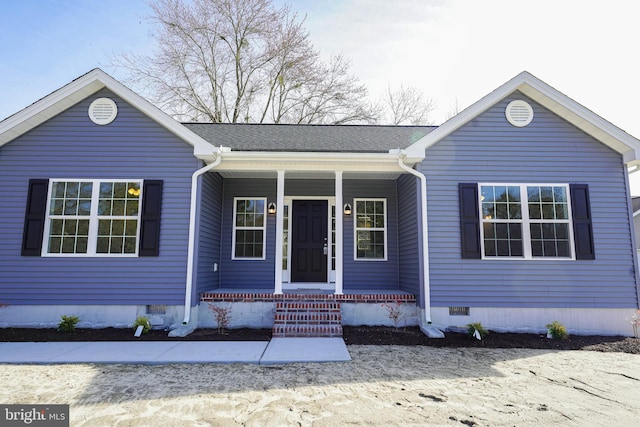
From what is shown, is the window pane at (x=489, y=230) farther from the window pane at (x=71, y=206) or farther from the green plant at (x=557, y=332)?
the window pane at (x=71, y=206)

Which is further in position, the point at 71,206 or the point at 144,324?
the point at 71,206

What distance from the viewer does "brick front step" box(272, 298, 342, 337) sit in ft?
19.3

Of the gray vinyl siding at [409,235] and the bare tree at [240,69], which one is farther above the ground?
the bare tree at [240,69]

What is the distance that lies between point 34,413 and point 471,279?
243 inches

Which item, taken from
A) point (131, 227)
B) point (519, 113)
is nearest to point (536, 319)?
point (519, 113)

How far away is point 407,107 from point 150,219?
1592 cm

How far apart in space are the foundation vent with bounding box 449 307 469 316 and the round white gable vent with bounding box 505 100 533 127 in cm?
362

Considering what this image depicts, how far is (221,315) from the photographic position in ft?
20.6

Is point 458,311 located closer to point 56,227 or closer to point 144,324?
point 144,324

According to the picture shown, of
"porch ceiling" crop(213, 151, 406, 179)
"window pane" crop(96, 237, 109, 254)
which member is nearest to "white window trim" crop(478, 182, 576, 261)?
"porch ceiling" crop(213, 151, 406, 179)

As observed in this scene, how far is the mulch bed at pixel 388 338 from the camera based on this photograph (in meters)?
5.52

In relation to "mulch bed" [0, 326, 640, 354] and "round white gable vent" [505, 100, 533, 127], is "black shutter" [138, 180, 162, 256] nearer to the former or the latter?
"mulch bed" [0, 326, 640, 354]

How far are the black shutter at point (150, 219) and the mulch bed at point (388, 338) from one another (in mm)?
1432

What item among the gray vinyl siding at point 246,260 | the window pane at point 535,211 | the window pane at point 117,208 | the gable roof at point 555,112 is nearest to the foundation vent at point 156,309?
the gray vinyl siding at point 246,260
